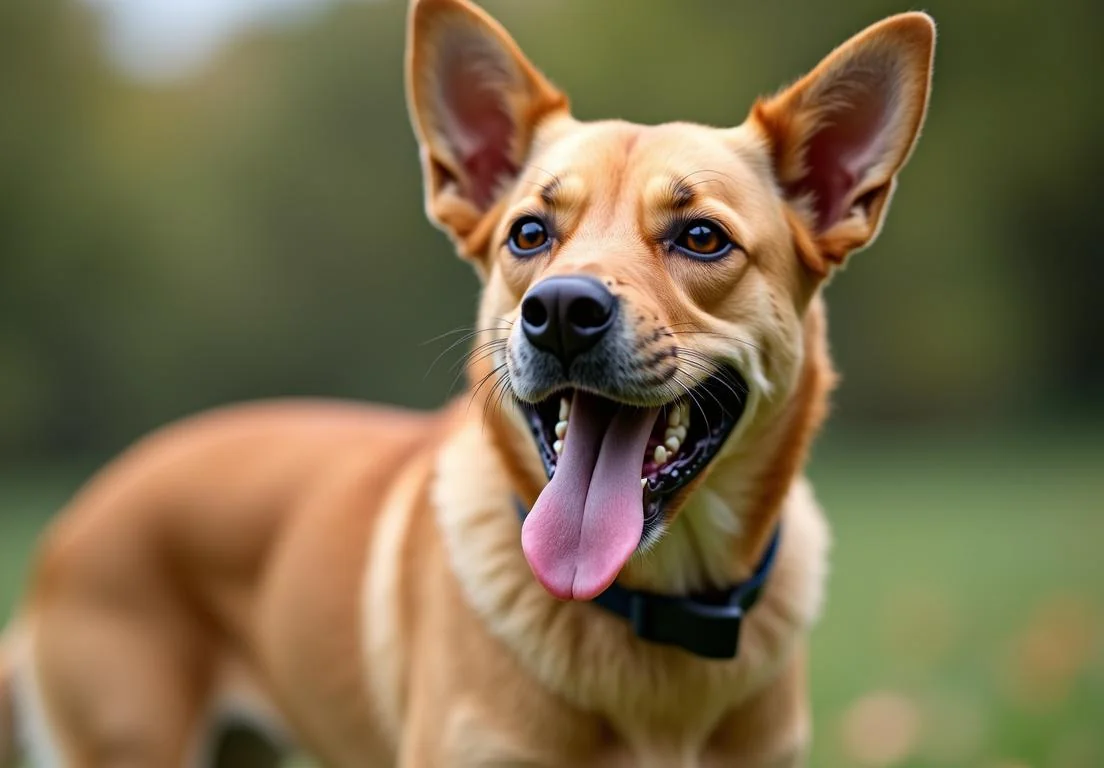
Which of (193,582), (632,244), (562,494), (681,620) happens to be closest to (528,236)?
(632,244)

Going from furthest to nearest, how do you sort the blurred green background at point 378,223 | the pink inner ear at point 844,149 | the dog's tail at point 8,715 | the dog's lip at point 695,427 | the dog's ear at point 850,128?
the blurred green background at point 378,223, the dog's tail at point 8,715, the pink inner ear at point 844,149, the dog's ear at point 850,128, the dog's lip at point 695,427

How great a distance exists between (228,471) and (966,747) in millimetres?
3148

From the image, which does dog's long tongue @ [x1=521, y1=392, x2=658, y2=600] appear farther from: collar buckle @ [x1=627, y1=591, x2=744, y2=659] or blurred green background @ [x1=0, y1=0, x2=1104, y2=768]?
blurred green background @ [x1=0, y1=0, x2=1104, y2=768]

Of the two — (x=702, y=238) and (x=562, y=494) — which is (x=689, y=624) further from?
(x=702, y=238)

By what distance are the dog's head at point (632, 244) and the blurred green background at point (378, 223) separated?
34.4ft

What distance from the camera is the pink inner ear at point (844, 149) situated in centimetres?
314

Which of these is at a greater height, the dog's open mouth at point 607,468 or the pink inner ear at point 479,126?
the pink inner ear at point 479,126

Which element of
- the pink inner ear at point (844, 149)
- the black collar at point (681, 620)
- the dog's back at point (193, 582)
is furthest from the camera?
the dog's back at point (193, 582)

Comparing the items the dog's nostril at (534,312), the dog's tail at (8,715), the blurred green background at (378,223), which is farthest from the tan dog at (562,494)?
the blurred green background at (378,223)

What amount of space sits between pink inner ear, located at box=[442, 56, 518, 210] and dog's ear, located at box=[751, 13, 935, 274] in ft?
2.43

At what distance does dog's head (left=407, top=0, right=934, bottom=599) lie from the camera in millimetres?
2688

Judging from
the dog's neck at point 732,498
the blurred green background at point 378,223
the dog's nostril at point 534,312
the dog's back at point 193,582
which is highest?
the dog's nostril at point 534,312

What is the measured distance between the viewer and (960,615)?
6879 millimetres

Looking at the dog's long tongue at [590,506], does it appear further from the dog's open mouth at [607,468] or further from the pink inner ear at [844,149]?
the pink inner ear at [844,149]
